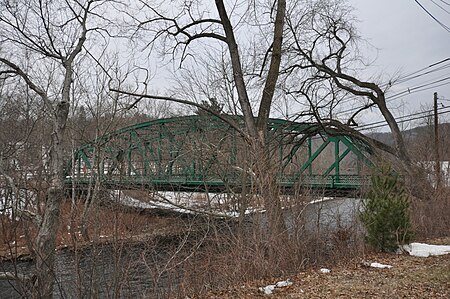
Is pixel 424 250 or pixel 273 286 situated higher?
pixel 424 250

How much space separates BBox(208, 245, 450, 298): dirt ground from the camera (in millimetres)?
6320

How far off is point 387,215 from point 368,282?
2.89 metres

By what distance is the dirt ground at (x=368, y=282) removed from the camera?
249 inches

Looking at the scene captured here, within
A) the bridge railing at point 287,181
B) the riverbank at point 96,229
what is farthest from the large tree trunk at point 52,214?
the bridge railing at point 287,181

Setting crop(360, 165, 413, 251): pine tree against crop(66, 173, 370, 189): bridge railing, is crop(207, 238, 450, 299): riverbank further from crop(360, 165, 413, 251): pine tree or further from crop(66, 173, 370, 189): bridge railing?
crop(66, 173, 370, 189): bridge railing

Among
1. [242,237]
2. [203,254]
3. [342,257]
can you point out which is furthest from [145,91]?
[342,257]

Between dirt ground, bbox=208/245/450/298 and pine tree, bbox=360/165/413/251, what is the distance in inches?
36.8

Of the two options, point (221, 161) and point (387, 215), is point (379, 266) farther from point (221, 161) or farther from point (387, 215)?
point (221, 161)

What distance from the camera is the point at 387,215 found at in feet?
31.0

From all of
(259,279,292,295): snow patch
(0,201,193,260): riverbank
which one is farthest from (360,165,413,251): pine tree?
(0,201,193,260): riverbank

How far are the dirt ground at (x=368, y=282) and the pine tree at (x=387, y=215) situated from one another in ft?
3.07

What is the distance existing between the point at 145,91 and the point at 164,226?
6.79 m

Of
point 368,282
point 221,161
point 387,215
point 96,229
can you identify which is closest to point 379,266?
point 368,282

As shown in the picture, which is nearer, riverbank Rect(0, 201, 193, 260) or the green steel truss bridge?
riverbank Rect(0, 201, 193, 260)
